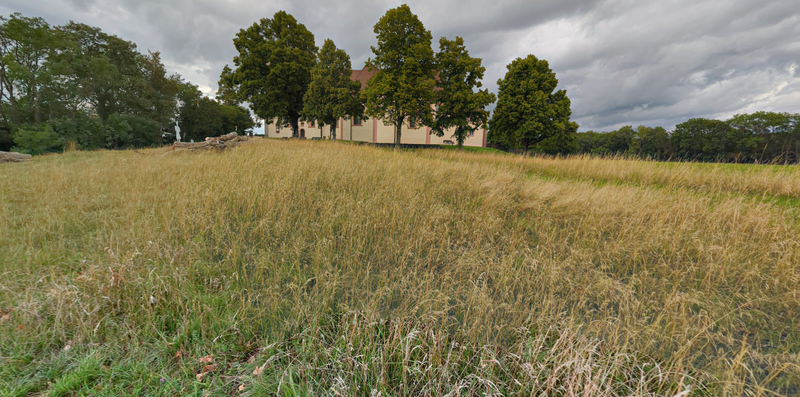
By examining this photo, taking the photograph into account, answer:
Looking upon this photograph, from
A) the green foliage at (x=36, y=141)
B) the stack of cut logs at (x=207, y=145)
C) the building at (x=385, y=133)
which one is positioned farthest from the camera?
the building at (x=385, y=133)

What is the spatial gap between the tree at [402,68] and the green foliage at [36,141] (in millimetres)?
20553

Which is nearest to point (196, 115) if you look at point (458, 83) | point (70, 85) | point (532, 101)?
point (70, 85)

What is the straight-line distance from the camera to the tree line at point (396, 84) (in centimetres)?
1766

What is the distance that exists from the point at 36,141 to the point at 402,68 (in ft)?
77.3

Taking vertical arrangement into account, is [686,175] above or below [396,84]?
below

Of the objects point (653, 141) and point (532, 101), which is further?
point (653, 141)

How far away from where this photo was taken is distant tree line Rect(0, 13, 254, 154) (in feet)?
58.6

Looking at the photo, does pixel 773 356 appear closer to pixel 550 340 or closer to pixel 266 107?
pixel 550 340

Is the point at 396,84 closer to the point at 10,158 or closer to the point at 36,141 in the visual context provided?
the point at 10,158

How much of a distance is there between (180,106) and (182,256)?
1607 inches

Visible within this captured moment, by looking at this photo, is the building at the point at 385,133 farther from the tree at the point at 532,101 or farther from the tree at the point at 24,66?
the tree at the point at 24,66

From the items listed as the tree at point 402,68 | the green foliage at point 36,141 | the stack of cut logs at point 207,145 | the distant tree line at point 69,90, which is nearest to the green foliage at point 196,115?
the distant tree line at point 69,90

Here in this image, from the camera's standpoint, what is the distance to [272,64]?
77.0 feet

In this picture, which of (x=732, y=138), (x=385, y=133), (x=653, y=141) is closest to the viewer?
(x=385, y=133)
